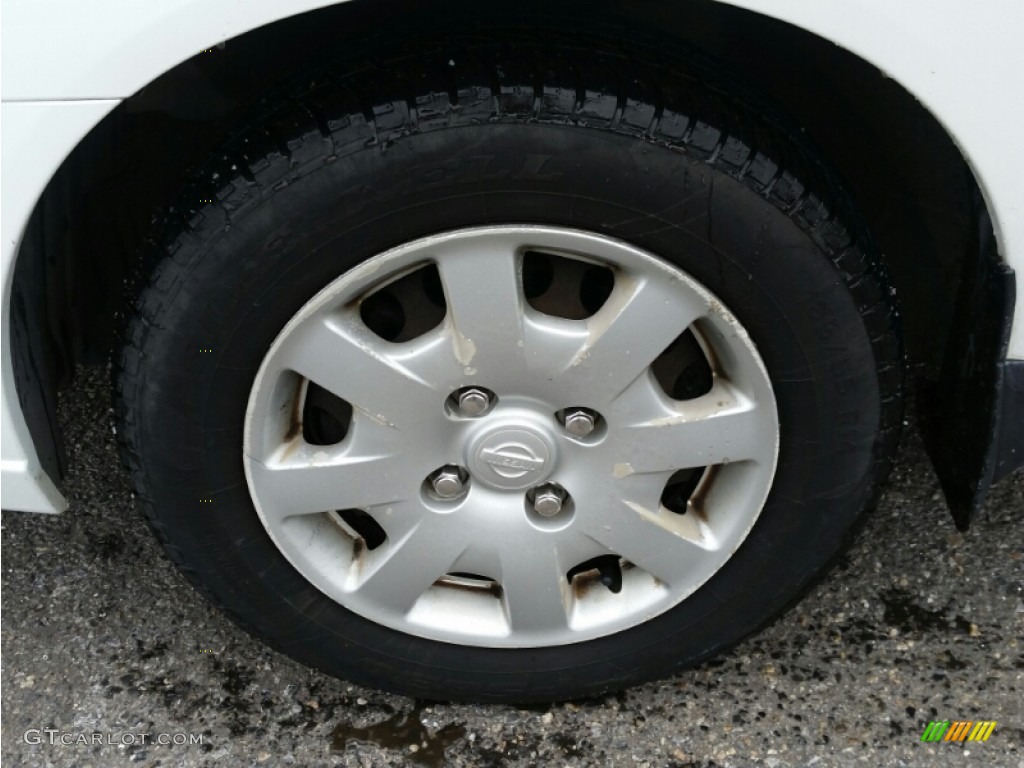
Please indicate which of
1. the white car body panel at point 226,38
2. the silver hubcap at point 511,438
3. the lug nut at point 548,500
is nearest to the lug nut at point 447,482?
the silver hubcap at point 511,438

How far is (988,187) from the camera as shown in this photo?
135cm

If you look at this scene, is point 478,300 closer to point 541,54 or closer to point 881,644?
point 541,54

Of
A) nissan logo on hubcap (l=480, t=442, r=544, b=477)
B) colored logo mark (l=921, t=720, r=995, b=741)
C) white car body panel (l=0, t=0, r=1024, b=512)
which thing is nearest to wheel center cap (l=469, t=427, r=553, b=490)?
nissan logo on hubcap (l=480, t=442, r=544, b=477)

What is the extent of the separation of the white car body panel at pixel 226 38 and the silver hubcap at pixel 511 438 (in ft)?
1.25

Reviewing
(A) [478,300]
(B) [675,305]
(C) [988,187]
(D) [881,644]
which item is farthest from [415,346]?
(D) [881,644]

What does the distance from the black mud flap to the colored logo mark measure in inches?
15.2

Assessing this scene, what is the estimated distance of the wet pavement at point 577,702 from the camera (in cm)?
184

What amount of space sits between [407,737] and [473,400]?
2.43 feet

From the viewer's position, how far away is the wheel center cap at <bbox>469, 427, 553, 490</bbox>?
5.16 feet

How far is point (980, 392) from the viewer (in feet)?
5.26

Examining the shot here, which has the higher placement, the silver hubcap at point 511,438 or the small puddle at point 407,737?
the silver hubcap at point 511,438

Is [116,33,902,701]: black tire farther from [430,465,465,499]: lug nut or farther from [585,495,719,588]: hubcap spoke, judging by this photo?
[430,465,465,499]: lug nut

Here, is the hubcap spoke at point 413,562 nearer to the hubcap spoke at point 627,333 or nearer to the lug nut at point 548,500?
the lug nut at point 548,500

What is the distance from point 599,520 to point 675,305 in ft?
1.34
